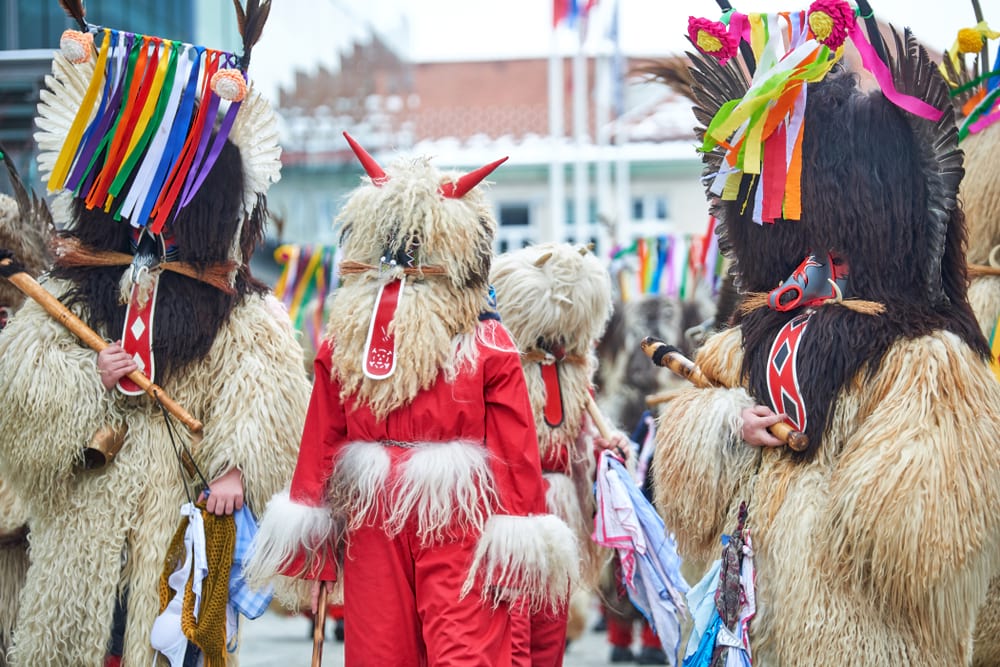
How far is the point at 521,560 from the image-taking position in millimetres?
3600

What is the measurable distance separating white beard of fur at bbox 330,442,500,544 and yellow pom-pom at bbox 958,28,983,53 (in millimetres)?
2207

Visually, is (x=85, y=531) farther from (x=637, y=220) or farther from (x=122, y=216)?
(x=637, y=220)

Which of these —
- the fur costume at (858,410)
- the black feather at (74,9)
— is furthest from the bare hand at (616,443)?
the black feather at (74,9)

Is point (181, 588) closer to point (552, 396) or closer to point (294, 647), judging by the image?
point (552, 396)

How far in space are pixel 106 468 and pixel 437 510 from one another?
1329 mm

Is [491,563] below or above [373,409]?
below

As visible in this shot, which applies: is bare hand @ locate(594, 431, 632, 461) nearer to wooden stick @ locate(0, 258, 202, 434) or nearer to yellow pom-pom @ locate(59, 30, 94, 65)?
wooden stick @ locate(0, 258, 202, 434)

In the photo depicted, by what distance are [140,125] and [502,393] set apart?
1.67 metres

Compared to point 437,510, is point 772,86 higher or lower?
higher

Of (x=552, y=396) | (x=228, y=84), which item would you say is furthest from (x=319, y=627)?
(x=228, y=84)

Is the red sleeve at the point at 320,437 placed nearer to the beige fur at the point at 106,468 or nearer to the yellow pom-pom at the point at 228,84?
the beige fur at the point at 106,468

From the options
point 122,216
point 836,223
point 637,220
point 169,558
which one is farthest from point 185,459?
point 637,220

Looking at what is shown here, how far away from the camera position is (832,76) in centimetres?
388

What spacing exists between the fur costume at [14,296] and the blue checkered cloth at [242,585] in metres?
0.93
